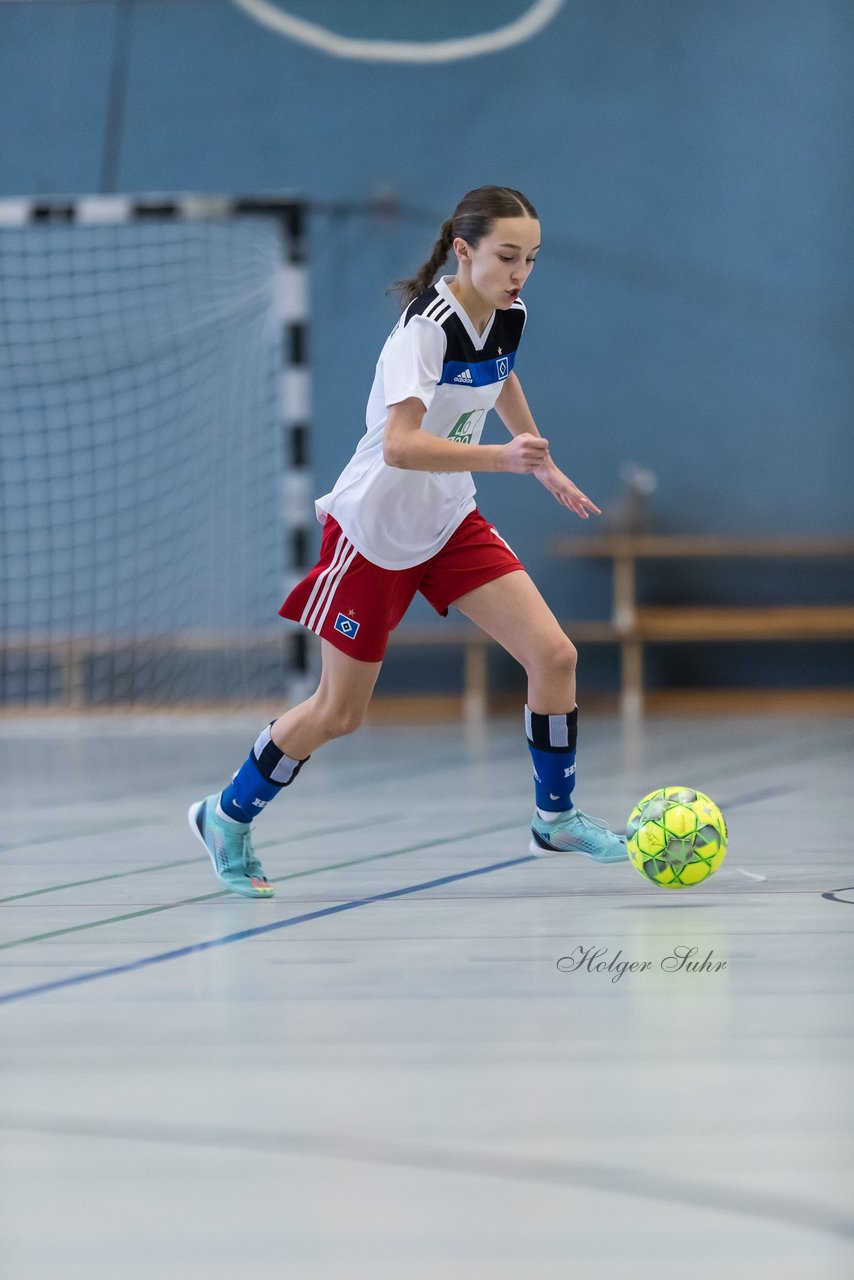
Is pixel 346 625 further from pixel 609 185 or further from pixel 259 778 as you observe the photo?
pixel 609 185

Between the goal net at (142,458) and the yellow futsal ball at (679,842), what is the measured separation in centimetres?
625

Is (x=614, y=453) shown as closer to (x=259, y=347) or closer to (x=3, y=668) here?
(x=259, y=347)

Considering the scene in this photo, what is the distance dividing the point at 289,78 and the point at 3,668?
12.7ft

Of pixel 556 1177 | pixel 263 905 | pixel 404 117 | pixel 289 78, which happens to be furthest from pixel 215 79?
pixel 556 1177

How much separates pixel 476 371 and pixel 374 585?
0.47 m

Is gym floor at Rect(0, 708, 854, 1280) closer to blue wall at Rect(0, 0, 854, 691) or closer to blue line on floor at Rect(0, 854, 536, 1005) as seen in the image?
blue line on floor at Rect(0, 854, 536, 1005)

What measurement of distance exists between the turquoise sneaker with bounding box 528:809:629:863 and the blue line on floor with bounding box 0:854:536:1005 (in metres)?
0.14

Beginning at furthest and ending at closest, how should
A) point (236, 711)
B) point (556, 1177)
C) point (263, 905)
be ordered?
point (236, 711) < point (263, 905) < point (556, 1177)

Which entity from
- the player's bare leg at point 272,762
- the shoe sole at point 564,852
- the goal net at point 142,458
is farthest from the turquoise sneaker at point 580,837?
the goal net at point 142,458

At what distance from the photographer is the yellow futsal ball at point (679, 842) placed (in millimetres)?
3180

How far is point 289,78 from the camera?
962 cm

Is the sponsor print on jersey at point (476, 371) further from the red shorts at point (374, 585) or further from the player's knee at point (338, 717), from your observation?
the player's knee at point (338, 717)

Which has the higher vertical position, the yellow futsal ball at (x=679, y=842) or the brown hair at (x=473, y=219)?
the brown hair at (x=473, y=219)

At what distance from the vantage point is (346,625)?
3207mm
